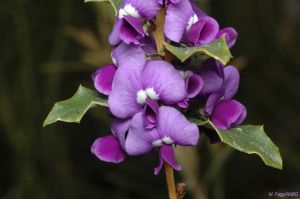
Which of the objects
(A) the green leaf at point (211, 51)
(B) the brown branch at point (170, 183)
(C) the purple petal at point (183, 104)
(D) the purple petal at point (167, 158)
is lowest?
(B) the brown branch at point (170, 183)

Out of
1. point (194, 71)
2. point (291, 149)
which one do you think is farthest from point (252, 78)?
point (194, 71)

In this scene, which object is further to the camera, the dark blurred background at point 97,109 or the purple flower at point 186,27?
the dark blurred background at point 97,109

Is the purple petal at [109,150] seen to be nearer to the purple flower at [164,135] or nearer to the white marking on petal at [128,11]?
the purple flower at [164,135]

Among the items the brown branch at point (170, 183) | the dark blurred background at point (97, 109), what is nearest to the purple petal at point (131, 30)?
the brown branch at point (170, 183)

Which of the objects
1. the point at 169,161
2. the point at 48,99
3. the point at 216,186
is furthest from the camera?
the point at 48,99

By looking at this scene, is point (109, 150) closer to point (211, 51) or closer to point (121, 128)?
point (121, 128)

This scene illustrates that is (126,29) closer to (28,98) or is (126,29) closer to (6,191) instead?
(28,98)

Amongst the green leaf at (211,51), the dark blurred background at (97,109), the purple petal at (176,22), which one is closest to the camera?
the green leaf at (211,51)
